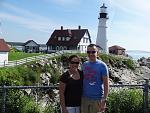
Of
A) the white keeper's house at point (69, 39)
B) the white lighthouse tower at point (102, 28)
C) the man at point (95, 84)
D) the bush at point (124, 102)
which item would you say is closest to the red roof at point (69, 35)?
the white keeper's house at point (69, 39)

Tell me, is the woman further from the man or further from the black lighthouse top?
the black lighthouse top

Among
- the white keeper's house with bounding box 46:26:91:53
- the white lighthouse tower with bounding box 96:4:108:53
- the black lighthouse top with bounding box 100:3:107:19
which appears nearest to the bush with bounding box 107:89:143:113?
the white keeper's house with bounding box 46:26:91:53

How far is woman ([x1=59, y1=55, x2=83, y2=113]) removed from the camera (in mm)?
6984

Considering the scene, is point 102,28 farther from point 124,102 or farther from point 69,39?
point 124,102

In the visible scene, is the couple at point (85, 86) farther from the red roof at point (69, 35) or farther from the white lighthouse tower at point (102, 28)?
the white lighthouse tower at point (102, 28)

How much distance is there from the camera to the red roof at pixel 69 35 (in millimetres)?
71250

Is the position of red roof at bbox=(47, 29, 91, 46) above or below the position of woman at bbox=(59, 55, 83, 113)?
above

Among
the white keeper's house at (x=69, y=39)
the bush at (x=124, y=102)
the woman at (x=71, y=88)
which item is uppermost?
the white keeper's house at (x=69, y=39)

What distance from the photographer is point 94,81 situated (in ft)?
23.3

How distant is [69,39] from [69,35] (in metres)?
0.80

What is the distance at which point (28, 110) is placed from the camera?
8.91m

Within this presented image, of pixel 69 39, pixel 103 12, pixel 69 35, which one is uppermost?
pixel 103 12

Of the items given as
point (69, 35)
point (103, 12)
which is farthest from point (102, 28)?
point (69, 35)

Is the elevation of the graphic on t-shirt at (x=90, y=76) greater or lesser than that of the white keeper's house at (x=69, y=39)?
lesser
